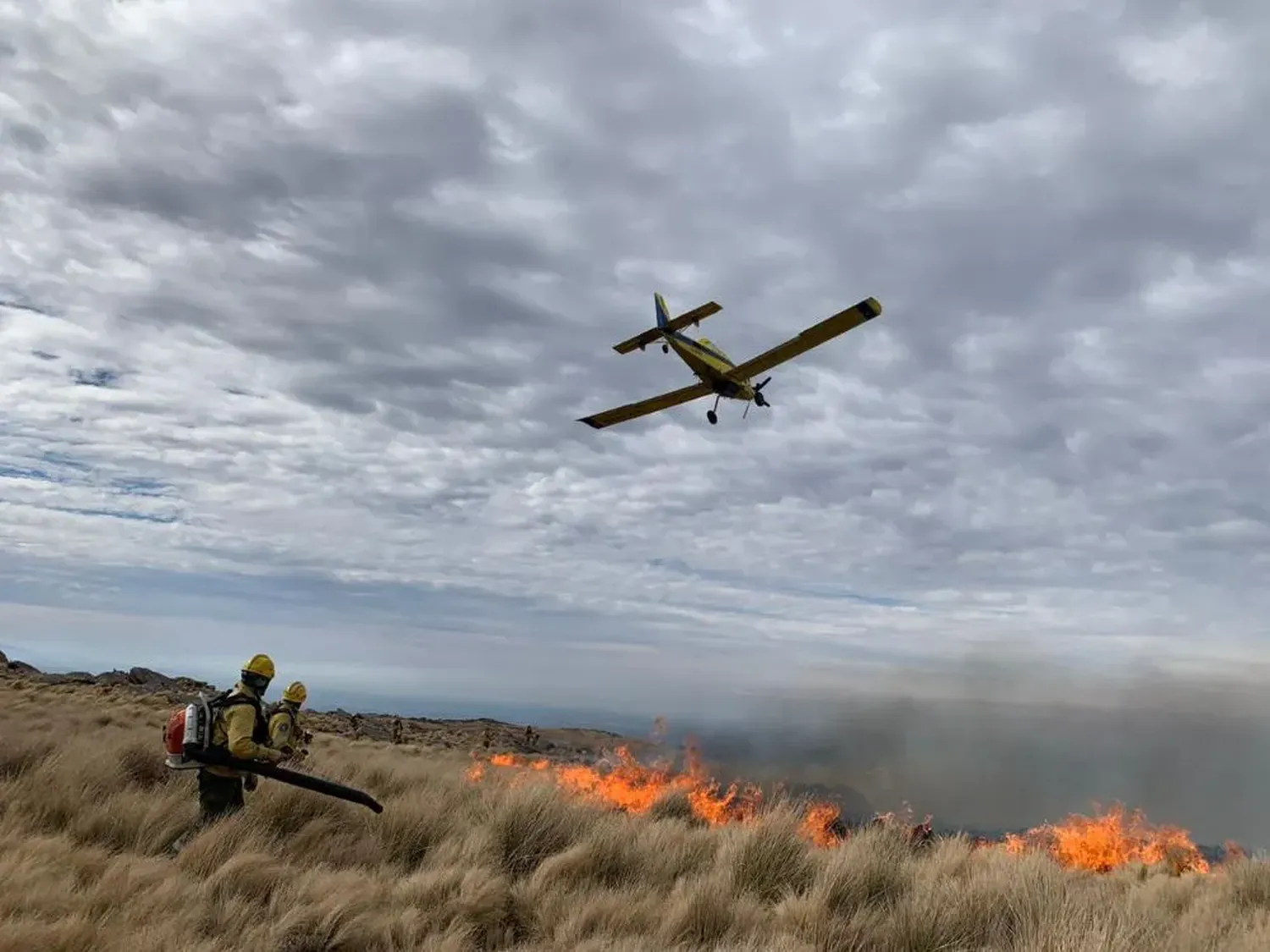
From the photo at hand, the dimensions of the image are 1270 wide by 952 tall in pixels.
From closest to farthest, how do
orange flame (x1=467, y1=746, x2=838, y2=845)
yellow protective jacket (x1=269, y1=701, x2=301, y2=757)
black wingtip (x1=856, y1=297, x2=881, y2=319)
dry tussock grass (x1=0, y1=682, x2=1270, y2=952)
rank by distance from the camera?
dry tussock grass (x1=0, y1=682, x2=1270, y2=952), yellow protective jacket (x1=269, y1=701, x2=301, y2=757), orange flame (x1=467, y1=746, x2=838, y2=845), black wingtip (x1=856, y1=297, x2=881, y2=319)

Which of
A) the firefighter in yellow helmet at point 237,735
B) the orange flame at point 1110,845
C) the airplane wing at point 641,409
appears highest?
the airplane wing at point 641,409

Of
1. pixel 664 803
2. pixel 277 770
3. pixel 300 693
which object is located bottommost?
pixel 664 803

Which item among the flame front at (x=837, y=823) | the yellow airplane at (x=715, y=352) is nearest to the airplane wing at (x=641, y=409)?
the yellow airplane at (x=715, y=352)

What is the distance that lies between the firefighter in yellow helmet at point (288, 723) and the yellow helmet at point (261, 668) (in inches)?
9.8

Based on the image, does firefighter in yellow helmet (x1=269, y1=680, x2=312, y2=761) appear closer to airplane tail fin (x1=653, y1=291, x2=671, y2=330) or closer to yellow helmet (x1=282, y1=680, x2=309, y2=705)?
yellow helmet (x1=282, y1=680, x2=309, y2=705)

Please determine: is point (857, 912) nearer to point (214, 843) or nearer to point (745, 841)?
point (745, 841)

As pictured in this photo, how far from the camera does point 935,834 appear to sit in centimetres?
1293

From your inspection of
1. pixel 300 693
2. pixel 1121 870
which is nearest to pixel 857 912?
pixel 300 693

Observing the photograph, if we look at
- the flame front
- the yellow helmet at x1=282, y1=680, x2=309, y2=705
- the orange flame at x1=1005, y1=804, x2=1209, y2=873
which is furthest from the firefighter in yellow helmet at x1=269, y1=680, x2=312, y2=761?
the orange flame at x1=1005, y1=804, x2=1209, y2=873

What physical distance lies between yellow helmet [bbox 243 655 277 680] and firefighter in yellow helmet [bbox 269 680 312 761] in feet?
0.82

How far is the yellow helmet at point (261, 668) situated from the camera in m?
8.48

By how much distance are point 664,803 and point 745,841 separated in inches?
157

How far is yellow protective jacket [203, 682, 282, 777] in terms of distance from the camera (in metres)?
8.15

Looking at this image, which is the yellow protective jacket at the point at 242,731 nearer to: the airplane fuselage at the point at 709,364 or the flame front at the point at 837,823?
the flame front at the point at 837,823
